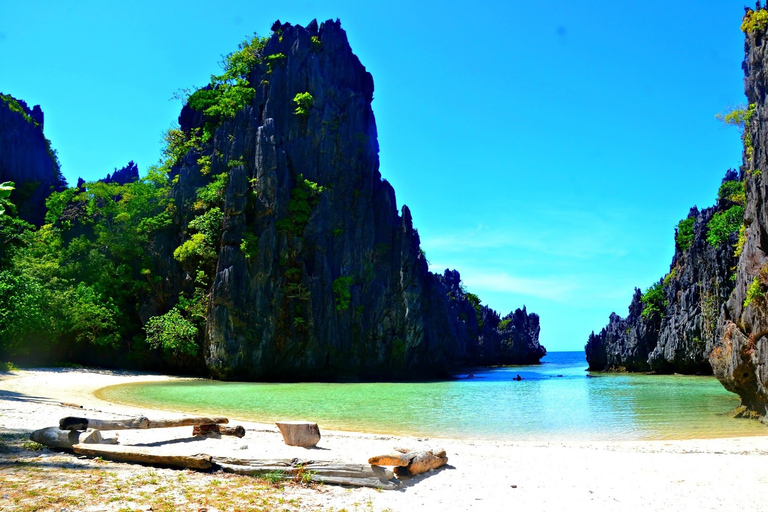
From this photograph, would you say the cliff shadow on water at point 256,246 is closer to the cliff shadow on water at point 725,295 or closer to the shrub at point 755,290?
the cliff shadow on water at point 725,295

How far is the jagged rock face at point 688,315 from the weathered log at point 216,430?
4322 centimetres

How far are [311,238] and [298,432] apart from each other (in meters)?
32.7

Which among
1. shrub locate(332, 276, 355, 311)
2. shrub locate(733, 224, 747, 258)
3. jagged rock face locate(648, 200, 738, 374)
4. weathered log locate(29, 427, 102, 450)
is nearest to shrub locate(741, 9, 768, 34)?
shrub locate(733, 224, 747, 258)

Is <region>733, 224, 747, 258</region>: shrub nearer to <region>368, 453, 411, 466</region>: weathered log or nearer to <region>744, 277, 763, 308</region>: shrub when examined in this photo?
<region>744, 277, 763, 308</region>: shrub

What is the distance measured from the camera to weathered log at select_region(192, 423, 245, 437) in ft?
33.9

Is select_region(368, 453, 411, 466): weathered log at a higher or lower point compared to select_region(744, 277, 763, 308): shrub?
lower

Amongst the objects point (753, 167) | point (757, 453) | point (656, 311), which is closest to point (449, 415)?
point (757, 453)

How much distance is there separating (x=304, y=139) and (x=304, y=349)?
60.6 feet

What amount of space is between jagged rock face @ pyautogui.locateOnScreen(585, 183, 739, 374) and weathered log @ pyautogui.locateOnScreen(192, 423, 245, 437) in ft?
142

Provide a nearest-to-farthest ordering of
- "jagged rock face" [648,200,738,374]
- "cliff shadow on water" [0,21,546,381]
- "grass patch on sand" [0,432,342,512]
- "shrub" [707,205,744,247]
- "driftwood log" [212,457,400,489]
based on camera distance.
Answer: "grass patch on sand" [0,432,342,512]
"driftwood log" [212,457,400,489]
"cliff shadow on water" [0,21,546,381]
"jagged rock face" [648,200,738,374]
"shrub" [707,205,744,247]

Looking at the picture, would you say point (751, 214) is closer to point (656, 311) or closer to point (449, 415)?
point (449, 415)

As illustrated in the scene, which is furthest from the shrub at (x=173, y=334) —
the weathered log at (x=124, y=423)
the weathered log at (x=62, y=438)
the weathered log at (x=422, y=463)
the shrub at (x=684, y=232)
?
the shrub at (x=684, y=232)

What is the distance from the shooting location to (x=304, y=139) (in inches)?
1740

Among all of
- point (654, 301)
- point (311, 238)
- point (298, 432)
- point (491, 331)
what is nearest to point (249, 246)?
point (311, 238)
